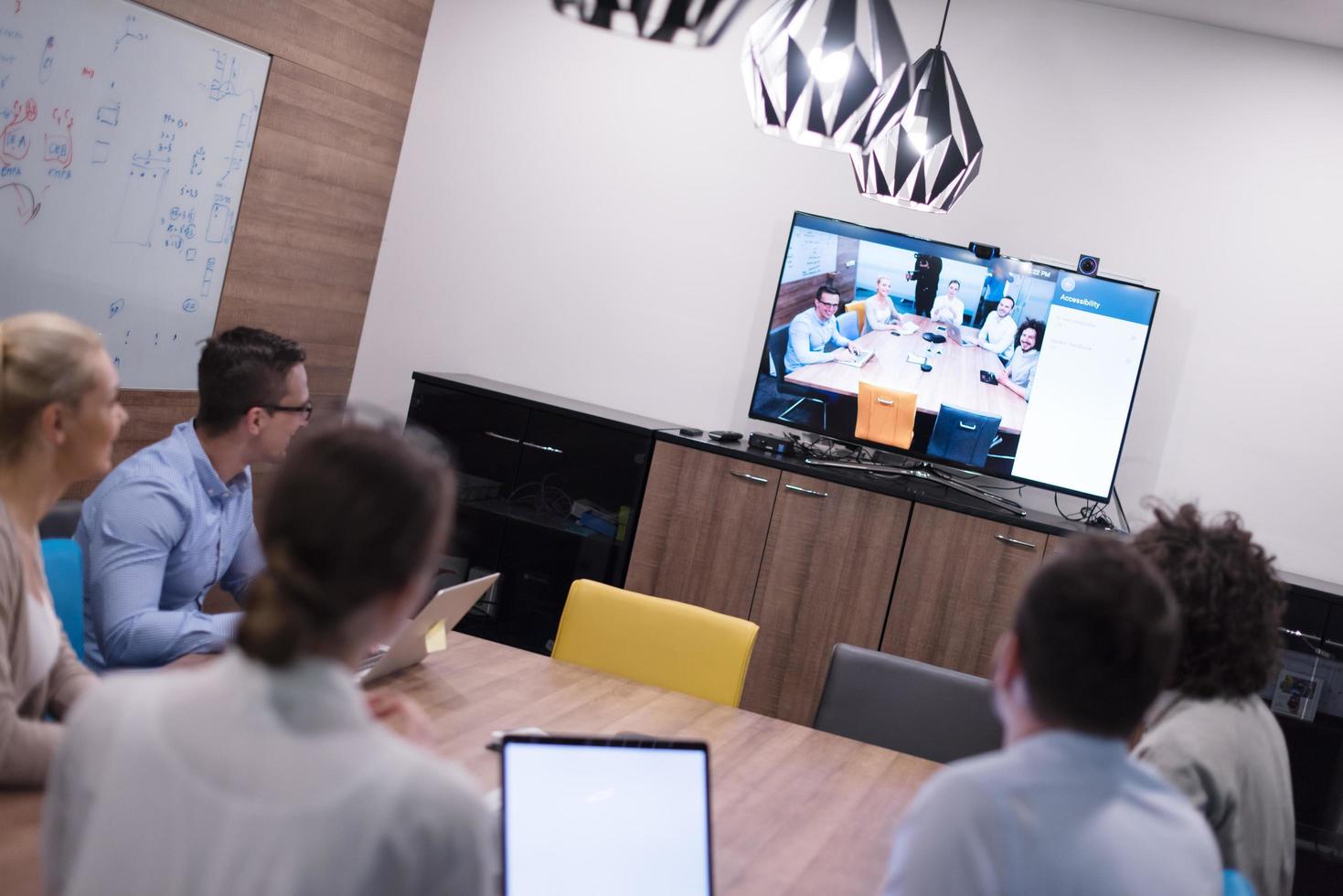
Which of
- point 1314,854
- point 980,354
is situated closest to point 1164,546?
point 980,354

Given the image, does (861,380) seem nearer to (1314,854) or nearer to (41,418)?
(1314,854)

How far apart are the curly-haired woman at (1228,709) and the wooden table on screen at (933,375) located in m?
2.61

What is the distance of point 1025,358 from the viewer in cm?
446

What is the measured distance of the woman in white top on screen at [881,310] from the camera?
4.58 meters

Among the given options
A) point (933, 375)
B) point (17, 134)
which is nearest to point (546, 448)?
point (933, 375)

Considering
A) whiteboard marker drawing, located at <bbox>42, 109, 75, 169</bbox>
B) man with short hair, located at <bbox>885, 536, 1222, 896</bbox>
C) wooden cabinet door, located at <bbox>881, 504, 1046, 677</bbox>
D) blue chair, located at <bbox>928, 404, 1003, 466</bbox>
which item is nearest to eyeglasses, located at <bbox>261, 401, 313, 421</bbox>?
whiteboard marker drawing, located at <bbox>42, 109, 75, 169</bbox>

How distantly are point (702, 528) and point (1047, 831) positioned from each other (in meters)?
3.49

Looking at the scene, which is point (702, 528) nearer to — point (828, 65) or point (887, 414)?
point (887, 414)

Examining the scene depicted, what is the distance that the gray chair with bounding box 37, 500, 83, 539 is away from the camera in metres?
2.58

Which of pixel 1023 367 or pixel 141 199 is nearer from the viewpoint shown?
pixel 141 199

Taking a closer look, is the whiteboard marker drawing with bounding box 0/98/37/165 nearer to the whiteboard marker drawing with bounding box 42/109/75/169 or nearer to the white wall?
the whiteboard marker drawing with bounding box 42/109/75/169

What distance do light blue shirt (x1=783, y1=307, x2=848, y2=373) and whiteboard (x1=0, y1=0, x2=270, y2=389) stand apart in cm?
219

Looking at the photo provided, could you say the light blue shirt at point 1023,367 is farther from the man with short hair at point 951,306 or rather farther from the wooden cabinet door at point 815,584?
the wooden cabinet door at point 815,584

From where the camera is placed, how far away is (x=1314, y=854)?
4199 mm
